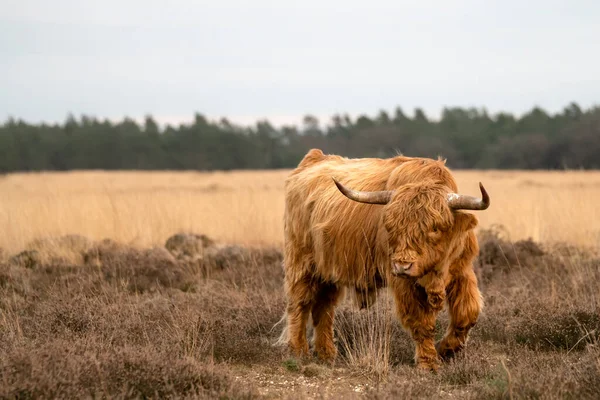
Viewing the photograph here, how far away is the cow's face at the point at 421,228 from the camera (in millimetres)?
6137

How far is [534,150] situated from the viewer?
4759cm

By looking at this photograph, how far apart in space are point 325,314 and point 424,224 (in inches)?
80.7

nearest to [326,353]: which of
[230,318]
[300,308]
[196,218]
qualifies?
[300,308]

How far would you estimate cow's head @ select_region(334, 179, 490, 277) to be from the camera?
242 inches

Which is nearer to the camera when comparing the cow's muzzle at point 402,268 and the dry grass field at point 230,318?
the dry grass field at point 230,318

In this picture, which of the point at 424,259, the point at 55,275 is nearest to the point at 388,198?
the point at 424,259

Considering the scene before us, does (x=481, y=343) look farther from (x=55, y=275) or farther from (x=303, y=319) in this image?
(x=55, y=275)

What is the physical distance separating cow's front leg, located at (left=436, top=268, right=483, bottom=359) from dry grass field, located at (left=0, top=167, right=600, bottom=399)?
17cm

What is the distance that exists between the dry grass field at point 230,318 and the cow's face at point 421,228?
2.78 ft

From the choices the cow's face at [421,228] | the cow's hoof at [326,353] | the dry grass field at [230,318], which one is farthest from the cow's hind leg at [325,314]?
the cow's face at [421,228]

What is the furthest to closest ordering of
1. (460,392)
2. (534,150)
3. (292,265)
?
(534,150), (292,265), (460,392)

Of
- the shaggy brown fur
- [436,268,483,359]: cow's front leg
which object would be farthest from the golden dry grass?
[436,268,483,359]: cow's front leg

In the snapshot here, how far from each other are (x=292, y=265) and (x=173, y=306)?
157cm

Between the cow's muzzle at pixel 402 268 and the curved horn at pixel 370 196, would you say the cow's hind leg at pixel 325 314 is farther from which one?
the cow's muzzle at pixel 402 268
